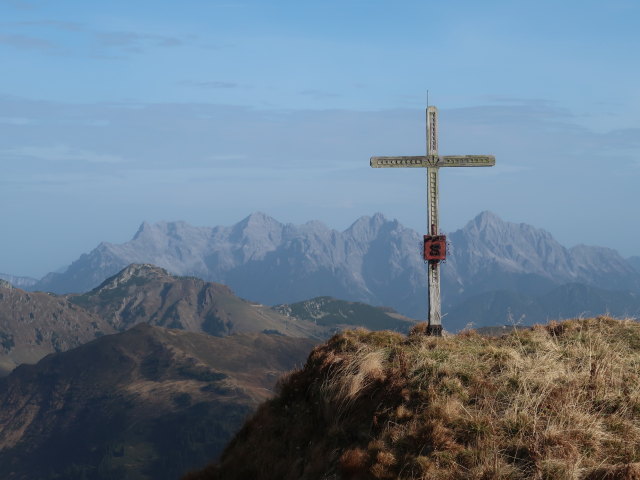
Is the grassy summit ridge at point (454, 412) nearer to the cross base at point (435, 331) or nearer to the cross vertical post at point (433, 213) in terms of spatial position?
the cross base at point (435, 331)

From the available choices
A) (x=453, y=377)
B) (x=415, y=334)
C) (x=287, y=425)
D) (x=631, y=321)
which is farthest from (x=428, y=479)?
(x=631, y=321)

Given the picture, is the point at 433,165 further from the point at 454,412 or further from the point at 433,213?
the point at 454,412

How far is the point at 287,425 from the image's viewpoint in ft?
74.2

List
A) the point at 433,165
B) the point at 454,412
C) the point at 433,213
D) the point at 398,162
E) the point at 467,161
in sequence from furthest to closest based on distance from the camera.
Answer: the point at 467,161
the point at 398,162
the point at 433,165
the point at 433,213
the point at 454,412

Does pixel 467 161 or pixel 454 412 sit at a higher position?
pixel 467 161

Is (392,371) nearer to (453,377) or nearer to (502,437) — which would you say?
(453,377)

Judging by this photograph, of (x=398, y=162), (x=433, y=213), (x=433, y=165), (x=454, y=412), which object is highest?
(x=398, y=162)

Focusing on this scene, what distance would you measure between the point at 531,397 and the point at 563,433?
190 centimetres

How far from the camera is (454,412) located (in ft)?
57.7

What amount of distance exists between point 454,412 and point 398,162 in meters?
14.1

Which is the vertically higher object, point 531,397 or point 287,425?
point 531,397

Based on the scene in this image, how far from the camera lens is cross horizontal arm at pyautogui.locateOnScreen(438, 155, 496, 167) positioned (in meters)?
29.4

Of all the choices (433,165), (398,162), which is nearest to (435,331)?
(433,165)

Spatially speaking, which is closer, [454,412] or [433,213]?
[454,412]
